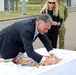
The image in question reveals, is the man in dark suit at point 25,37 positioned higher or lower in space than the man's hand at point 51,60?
higher

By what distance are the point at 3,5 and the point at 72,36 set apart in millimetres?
15927

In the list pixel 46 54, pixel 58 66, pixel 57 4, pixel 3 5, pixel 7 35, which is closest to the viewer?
Result: pixel 58 66

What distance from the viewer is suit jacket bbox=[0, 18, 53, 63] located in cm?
441

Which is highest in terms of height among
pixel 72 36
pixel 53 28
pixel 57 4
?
pixel 57 4

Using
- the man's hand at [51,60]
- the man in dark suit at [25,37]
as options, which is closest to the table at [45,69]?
the man's hand at [51,60]

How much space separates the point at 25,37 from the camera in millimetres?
4398

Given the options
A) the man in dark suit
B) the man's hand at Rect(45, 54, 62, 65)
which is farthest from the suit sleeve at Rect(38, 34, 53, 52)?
the man's hand at Rect(45, 54, 62, 65)

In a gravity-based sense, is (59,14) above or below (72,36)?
above

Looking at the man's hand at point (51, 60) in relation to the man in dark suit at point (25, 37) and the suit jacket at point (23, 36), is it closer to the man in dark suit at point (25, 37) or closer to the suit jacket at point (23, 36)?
the man in dark suit at point (25, 37)

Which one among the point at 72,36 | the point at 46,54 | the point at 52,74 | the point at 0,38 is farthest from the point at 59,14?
the point at 72,36

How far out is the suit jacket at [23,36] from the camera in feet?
14.5

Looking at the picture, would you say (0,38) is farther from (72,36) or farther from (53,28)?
(72,36)

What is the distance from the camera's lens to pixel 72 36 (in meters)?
13.1

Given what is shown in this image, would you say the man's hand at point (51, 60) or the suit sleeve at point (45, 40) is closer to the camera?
the man's hand at point (51, 60)
